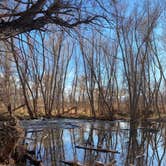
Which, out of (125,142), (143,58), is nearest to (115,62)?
(143,58)

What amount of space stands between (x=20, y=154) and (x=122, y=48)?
27413 mm

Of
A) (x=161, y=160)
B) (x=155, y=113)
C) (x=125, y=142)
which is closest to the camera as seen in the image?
(x=161, y=160)

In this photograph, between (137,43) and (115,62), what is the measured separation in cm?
820

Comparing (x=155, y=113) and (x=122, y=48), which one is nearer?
(x=122, y=48)

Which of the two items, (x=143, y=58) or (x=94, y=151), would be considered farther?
(x=143, y=58)

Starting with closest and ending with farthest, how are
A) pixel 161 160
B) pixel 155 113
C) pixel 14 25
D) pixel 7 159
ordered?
pixel 14 25, pixel 7 159, pixel 161 160, pixel 155 113

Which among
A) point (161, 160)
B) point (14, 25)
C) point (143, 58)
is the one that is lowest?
point (161, 160)

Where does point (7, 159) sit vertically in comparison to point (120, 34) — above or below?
below

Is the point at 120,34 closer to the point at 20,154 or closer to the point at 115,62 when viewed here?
the point at 115,62

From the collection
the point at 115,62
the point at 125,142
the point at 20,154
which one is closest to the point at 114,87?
the point at 115,62

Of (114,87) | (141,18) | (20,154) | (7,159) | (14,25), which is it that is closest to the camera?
(14,25)

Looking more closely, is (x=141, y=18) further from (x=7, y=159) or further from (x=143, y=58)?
(x=7, y=159)

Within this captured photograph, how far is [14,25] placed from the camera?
8148 mm

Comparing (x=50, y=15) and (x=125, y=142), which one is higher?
(x=50, y=15)
